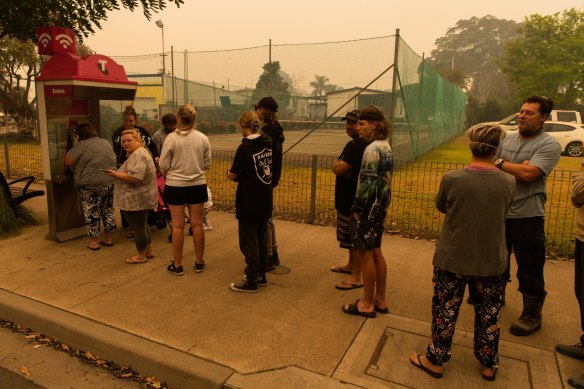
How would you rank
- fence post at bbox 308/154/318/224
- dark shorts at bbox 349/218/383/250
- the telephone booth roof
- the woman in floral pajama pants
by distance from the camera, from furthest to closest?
fence post at bbox 308/154/318/224 → the telephone booth roof → dark shorts at bbox 349/218/383/250 → the woman in floral pajama pants

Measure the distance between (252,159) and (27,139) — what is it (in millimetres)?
11844

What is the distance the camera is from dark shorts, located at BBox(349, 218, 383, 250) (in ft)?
11.8

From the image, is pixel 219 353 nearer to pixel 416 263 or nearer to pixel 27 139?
pixel 416 263

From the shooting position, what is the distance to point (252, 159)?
4129 mm

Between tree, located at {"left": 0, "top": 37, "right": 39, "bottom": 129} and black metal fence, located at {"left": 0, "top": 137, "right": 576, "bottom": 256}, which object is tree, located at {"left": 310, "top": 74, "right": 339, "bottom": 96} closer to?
black metal fence, located at {"left": 0, "top": 137, "right": 576, "bottom": 256}

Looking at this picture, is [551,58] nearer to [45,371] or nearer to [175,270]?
[175,270]

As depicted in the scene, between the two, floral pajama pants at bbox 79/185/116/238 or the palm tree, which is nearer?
floral pajama pants at bbox 79/185/116/238

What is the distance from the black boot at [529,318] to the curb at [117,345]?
7.61ft

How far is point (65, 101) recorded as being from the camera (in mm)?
5867

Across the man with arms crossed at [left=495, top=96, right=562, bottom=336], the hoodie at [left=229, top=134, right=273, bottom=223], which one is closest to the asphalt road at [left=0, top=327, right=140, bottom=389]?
the hoodie at [left=229, top=134, right=273, bottom=223]

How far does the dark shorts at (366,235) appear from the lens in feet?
11.8

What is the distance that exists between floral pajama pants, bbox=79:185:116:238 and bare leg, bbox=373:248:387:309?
3.53 metres

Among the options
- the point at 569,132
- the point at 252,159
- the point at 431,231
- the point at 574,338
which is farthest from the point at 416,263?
the point at 569,132

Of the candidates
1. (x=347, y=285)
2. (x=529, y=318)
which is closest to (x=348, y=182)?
(x=347, y=285)
